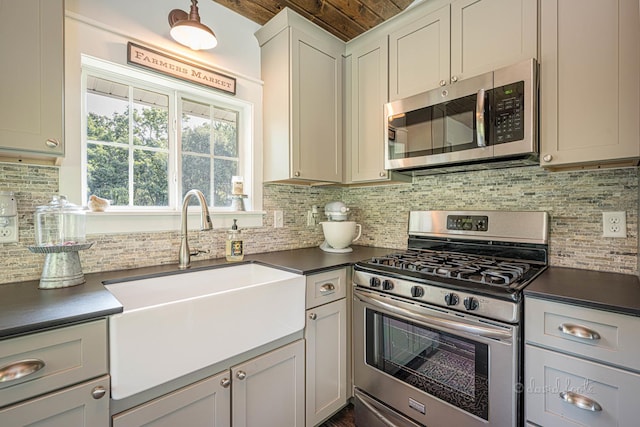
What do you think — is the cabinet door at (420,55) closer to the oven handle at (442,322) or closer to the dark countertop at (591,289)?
the dark countertop at (591,289)

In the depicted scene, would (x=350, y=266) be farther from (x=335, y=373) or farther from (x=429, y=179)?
(x=429, y=179)

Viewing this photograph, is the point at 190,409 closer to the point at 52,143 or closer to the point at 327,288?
the point at 327,288

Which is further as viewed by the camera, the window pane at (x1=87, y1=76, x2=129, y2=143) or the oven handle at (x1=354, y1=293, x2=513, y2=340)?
the window pane at (x1=87, y1=76, x2=129, y2=143)

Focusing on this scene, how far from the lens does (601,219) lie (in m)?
1.47

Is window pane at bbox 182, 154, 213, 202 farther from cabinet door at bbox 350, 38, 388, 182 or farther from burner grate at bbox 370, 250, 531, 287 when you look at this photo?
burner grate at bbox 370, 250, 531, 287

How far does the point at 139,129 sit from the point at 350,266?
1.46 m

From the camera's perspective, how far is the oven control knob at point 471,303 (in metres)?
1.21

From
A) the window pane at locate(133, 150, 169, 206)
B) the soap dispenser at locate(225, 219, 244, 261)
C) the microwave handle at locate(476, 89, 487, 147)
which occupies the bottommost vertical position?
the soap dispenser at locate(225, 219, 244, 261)

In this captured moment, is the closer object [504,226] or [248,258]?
[504,226]

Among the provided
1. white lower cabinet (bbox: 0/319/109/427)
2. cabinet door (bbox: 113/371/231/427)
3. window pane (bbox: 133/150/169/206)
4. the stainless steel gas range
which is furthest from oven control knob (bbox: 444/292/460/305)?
window pane (bbox: 133/150/169/206)

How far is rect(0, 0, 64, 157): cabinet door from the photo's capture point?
1.05 metres

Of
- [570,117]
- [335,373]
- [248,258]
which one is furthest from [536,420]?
[248,258]

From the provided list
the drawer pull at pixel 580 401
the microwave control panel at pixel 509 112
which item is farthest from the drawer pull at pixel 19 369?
the microwave control panel at pixel 509 112

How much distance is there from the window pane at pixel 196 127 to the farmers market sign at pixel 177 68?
0.55ft
